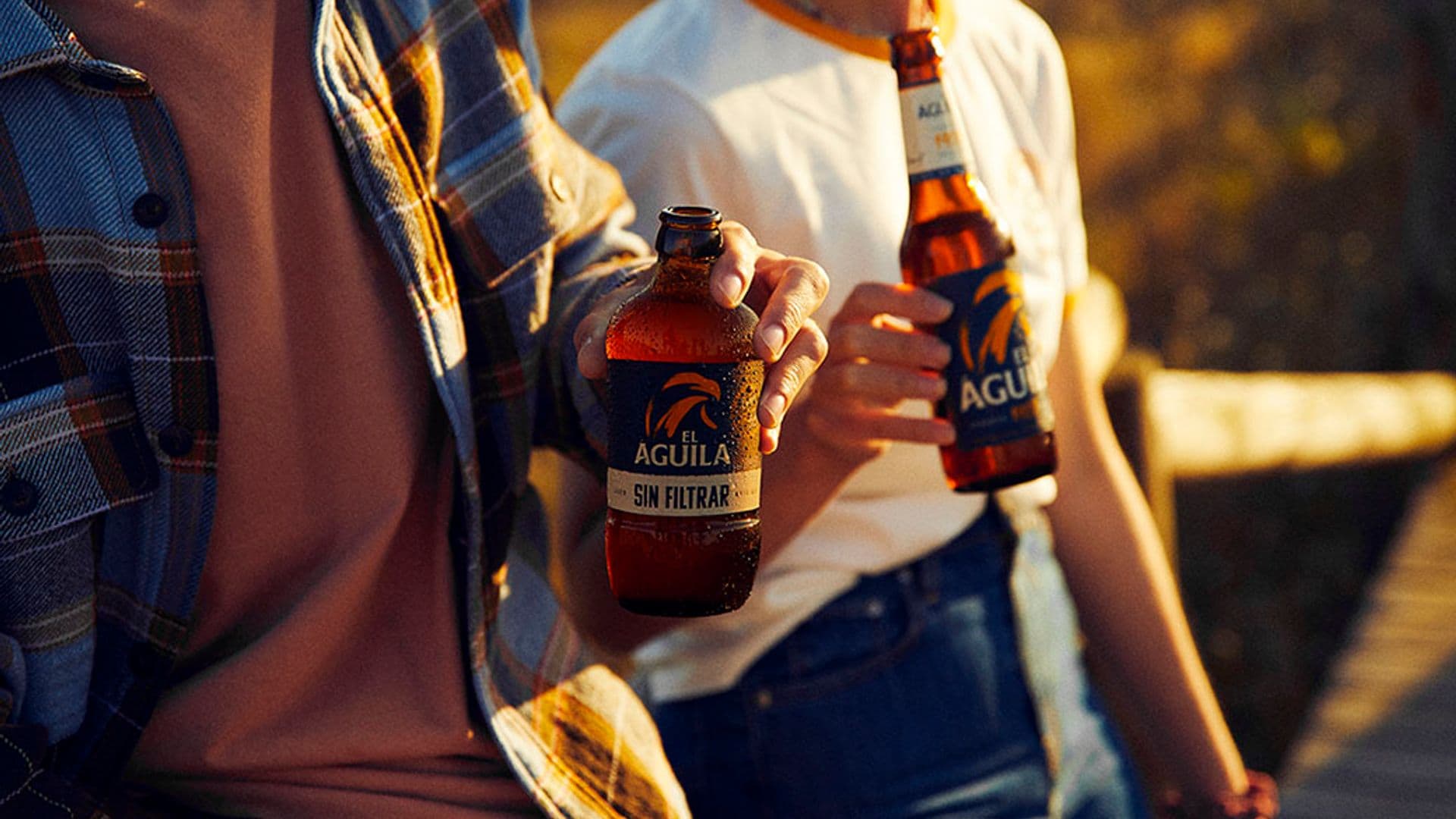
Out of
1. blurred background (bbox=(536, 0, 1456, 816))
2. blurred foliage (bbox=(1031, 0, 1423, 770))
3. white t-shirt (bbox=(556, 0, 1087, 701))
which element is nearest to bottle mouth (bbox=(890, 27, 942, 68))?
white t-shirt (bbox=(556, 0, 1087, 701))

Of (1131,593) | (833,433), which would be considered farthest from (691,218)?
(1131,593)

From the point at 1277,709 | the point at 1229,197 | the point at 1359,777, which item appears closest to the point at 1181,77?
the point at 1229,197

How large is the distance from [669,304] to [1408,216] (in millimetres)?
7418

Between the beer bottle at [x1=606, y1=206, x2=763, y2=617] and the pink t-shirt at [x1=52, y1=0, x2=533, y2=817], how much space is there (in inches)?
9.6

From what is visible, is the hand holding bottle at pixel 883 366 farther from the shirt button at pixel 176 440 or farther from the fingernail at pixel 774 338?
the shirt button at pixel 176 440

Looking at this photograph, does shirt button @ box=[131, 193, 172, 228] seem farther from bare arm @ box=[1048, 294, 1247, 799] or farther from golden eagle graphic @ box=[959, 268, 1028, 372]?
bare arm @ box=[1048, 294, 1247, 799]

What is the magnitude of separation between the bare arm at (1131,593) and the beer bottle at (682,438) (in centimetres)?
105

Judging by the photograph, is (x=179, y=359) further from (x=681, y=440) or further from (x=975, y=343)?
(x=975, y=343)

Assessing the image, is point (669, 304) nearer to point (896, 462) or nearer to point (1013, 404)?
point (1013, 404)

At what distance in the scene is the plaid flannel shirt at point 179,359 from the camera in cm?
133

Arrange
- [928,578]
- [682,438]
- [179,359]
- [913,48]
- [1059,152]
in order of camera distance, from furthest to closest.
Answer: [1059,152], [928,578], [913,48], [179,359], [682,438]

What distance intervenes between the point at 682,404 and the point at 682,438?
0.09ft

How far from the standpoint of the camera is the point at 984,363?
1.65 meters

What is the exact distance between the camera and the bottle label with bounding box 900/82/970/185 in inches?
67.6
